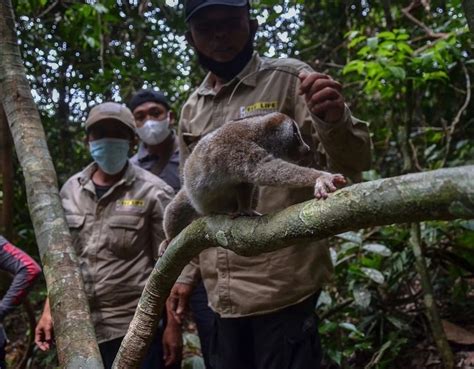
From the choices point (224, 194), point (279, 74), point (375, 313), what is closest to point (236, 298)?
point (224, 194)

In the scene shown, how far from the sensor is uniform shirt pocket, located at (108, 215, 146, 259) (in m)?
3.48

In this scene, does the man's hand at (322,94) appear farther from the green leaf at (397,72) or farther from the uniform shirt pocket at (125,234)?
the green leaf at (397,72)

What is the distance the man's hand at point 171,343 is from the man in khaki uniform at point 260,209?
1.72 feet

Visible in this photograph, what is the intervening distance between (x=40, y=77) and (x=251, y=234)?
553 centimetres

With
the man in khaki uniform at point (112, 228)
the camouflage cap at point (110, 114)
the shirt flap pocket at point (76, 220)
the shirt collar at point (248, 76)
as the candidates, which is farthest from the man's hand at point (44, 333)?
the shirt collar at point (248, 76)

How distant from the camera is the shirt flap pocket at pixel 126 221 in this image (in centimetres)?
349

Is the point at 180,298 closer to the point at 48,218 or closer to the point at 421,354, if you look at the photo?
the point at 48,218

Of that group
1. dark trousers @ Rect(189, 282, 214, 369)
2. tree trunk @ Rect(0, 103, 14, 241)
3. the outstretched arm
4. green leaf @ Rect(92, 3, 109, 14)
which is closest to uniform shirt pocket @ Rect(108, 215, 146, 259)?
the outstretched arm

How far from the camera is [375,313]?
4602mm

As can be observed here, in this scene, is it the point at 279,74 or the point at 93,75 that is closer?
the point at 279,74

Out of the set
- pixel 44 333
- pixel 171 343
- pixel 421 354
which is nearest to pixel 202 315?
pixel 171 343

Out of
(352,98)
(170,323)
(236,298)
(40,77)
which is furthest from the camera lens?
(352,98)

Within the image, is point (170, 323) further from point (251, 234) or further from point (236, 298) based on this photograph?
point (251, 234)

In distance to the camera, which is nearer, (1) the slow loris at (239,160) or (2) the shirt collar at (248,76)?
(1) the slow loris at (239,160)
